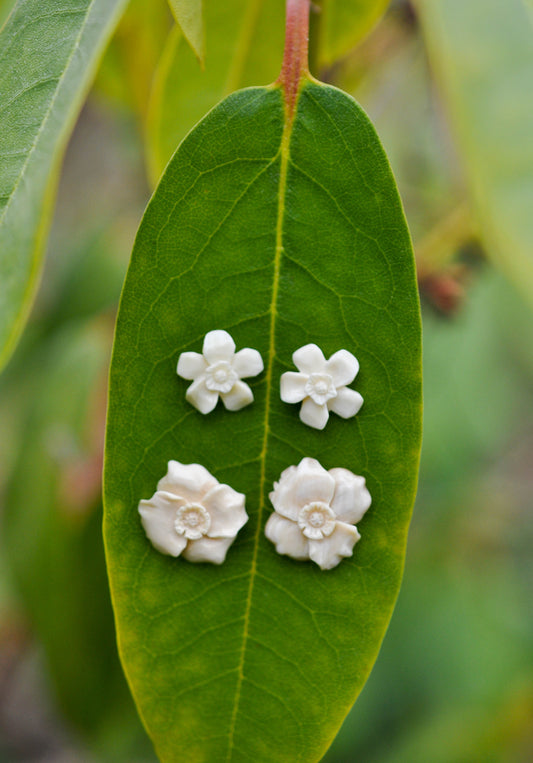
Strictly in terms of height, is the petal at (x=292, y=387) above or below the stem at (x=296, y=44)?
below

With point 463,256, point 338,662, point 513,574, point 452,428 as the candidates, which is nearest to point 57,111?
point 338,662

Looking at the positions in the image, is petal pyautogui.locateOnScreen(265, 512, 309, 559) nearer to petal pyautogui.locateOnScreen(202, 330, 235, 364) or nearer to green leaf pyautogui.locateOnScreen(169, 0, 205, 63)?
petal pyautogui.locateOnScreen(202, 330, 235, 364)

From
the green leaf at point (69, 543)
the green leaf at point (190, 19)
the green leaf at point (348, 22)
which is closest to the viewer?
the green leaf at point (190, 19)

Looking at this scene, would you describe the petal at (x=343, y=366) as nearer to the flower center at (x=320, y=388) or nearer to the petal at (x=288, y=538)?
the flower center at (x=320, y=388)

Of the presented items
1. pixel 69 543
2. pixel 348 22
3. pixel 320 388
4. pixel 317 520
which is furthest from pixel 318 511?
pixel 69 543

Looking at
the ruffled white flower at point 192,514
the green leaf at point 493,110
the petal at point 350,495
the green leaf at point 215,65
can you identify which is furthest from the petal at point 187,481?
the green leaf at point 215,65

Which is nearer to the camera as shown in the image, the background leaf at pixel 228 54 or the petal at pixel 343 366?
the petal at pixel 343 366

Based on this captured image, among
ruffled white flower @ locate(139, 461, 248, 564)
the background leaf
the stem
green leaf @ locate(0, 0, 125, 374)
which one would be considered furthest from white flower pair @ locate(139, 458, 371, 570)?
the background leaf
